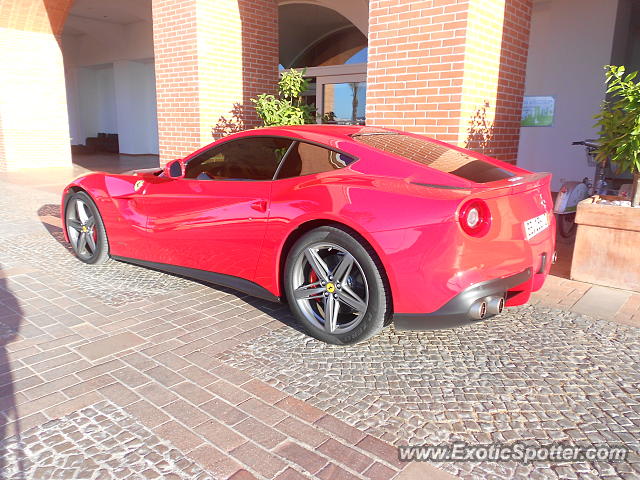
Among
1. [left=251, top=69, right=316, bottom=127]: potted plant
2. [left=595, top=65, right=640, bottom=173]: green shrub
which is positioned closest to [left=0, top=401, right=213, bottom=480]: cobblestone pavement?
[left=595, top=65, right=640, bottom=173]: green shrub

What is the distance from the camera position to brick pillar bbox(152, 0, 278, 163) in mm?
7906

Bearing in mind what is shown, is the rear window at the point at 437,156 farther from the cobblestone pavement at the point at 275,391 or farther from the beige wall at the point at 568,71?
the beige wall at the point at 568,71

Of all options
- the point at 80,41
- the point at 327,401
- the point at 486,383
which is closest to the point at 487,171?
the point at 486,383

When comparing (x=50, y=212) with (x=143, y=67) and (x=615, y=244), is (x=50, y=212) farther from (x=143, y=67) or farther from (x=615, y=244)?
(x=143, y=67)

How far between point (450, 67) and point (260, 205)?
9.36ft

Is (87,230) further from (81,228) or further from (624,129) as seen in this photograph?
(624,129)

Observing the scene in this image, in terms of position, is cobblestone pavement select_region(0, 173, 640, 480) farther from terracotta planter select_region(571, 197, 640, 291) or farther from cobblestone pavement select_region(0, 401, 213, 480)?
terracotta planter select_region(571, 197, 640, 291)

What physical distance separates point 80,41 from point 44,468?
2675 cm

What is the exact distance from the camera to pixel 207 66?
7.96 m

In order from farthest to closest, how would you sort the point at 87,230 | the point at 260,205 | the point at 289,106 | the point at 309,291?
the point at 289,106 → the point at 87,230 → the point at 260,205 → the point at 309,291

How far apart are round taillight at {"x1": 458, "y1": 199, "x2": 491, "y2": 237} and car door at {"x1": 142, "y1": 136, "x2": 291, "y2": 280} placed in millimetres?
1433

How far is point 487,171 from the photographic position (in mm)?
3434

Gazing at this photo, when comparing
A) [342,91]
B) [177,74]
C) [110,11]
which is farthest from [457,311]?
[110,11]

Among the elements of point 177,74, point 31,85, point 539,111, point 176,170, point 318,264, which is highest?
point 31,85
